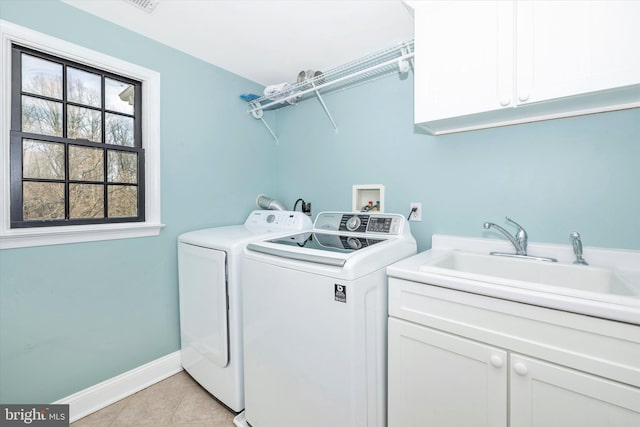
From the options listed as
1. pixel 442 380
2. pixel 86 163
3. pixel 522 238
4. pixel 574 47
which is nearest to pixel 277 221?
pixel 86 163

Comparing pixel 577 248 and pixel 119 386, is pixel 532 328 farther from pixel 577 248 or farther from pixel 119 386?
pixel 119 386

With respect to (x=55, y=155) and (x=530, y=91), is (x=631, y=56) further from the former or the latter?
(x=55, y=155)

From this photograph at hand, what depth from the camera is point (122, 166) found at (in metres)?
1.81

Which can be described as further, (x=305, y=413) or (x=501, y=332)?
(x=305, y=413)

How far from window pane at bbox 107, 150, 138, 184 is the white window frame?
0.27 feet

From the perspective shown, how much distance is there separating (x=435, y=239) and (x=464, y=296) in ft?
2.27

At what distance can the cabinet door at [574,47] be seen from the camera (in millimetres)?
966

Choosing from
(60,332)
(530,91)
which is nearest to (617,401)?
(530,91)

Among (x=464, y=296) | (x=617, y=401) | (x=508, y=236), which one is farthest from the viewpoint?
(x=508, y=236)

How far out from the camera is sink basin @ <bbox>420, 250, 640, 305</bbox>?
99 centimetres

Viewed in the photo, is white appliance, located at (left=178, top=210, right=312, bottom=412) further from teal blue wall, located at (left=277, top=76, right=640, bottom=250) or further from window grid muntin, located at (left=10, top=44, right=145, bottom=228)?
teal blue wall, located at (left=277, top=76, right=640, bottom=250)

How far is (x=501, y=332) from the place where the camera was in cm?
101

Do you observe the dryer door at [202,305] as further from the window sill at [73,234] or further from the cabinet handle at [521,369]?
the cabinet handle at [521,369]

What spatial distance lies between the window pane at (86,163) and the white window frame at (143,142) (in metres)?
0.25
